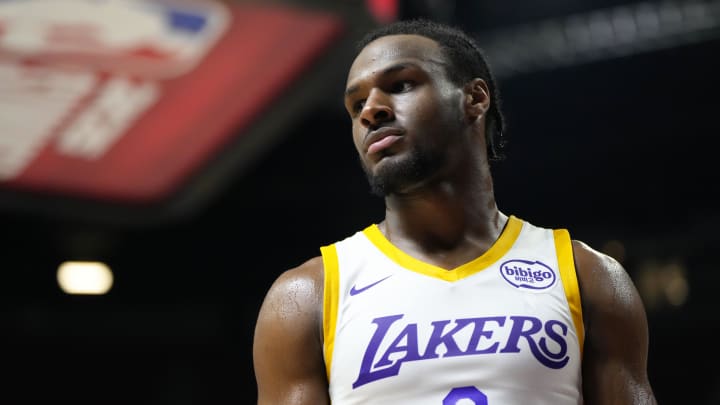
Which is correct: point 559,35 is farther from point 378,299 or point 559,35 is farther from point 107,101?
point 378,299

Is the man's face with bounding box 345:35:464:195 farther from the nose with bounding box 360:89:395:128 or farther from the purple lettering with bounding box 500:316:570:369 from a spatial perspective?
the purple lettering with bounding box 500:316:570:369

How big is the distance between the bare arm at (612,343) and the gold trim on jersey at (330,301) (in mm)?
604

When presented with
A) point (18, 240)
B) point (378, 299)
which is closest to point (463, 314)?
point (378, 299)

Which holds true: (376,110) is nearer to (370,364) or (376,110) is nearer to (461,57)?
(461,57)

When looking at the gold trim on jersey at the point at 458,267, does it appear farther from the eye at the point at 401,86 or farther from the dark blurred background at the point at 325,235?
the dark blurred background at the point at 325,235

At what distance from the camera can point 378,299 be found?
2.49m

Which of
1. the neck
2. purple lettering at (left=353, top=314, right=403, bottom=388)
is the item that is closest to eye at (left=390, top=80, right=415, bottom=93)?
the neck

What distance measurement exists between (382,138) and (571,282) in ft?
Answer: 1.93

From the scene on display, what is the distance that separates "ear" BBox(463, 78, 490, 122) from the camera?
9.05ft

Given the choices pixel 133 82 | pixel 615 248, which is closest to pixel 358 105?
pixel 133 82

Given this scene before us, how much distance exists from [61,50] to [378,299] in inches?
175

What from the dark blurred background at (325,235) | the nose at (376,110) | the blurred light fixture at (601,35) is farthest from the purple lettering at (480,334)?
the dark blurred background at (325,235)

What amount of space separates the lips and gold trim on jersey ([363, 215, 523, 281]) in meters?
0.24

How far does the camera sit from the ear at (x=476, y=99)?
9.05 ft
